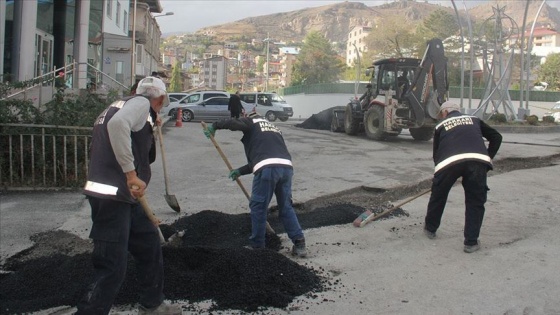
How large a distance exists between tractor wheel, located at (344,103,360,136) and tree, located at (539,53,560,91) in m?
52.8

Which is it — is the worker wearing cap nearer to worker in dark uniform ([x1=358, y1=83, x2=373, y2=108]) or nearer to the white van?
worker in dark uniform ([x1=358, y1=83, x2=373, y2=108])

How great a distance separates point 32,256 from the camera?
5.85m

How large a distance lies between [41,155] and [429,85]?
11.2m

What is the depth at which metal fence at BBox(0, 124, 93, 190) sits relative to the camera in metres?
8.61

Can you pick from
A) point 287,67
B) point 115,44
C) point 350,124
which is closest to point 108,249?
point 350,124

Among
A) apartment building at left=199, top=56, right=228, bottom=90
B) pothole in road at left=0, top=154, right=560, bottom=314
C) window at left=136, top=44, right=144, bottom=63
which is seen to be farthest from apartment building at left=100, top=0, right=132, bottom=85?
apartment building at left=199, top=56, right=228, bottom=90

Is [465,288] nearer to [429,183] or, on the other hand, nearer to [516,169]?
[429,183]

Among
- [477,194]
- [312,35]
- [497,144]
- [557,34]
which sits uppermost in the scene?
[557,34]

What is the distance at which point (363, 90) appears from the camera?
43500 mm

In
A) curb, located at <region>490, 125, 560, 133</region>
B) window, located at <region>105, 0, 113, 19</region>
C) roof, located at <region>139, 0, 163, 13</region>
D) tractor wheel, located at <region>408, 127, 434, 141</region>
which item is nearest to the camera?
tractor wheel, located at <region>408, 127, 434, 141</region>

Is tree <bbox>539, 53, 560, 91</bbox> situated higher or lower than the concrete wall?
higher

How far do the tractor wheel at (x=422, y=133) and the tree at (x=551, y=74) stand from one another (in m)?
53.2

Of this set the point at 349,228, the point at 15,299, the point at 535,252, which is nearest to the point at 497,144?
the point at 535,252

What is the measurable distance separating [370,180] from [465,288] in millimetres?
5273
